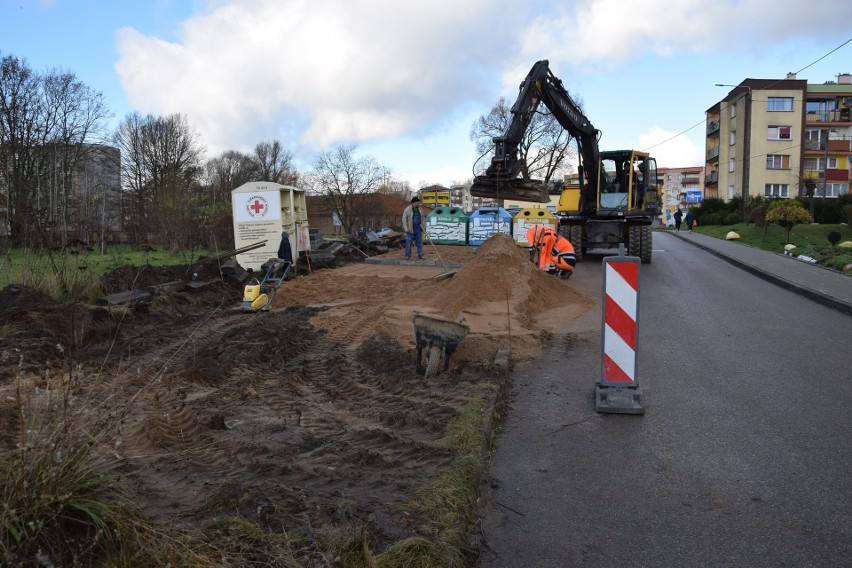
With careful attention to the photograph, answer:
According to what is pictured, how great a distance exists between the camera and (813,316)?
1147 cm

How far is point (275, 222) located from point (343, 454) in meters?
13.5

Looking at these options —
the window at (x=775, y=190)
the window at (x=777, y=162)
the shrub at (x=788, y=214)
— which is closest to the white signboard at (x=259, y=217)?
the shrub at (x=788, y=214)

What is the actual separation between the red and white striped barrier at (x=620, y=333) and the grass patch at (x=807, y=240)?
14.5 m

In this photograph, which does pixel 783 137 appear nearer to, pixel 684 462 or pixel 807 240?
pixel 807 240

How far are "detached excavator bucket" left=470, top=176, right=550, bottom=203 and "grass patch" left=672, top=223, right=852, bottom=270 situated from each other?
8.59m

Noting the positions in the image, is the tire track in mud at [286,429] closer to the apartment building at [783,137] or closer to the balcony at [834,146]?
the apartment building at [783,137]

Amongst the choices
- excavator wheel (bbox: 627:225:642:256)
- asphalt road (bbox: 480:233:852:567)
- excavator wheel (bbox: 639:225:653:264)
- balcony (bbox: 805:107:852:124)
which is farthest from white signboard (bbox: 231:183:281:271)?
balcony (bbox: 805:107:852:124)

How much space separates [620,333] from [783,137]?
68.1 m

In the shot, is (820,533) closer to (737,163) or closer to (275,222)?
(275,222)

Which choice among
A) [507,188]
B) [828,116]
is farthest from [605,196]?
[828,116]

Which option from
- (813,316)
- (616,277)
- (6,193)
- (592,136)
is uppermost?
(592,136)

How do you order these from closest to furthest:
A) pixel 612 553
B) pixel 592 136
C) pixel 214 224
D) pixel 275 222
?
pixel 612 553 < pixel 275 222 < pixel 592 136 < pixel 214 224

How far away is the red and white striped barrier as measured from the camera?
627 cm

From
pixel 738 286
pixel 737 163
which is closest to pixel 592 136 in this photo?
pixel 738 286
